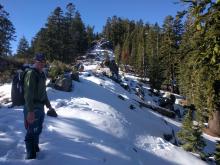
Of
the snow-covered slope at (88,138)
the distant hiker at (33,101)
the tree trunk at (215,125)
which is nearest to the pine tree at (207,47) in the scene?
the snow-covered slope at (88,138)

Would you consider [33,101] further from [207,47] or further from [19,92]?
[207,47]

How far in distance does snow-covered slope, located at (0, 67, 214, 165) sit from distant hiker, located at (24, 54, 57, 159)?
504 millimetres

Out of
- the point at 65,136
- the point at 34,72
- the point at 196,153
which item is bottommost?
the point at 196,153

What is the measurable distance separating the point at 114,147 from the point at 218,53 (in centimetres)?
467

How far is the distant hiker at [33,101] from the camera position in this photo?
23.7 feet

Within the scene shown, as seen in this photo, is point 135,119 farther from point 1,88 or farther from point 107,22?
point 107,22

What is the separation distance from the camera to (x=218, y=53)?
7070 millimetres

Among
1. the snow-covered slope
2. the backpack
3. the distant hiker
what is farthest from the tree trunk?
the backpack

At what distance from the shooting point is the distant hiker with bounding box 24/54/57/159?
23.7 feet

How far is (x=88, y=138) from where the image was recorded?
10.2 metres

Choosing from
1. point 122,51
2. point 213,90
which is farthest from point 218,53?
point 122,51

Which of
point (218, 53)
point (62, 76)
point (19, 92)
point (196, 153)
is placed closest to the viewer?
point (218, 53)

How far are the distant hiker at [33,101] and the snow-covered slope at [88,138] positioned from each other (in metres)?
0.50

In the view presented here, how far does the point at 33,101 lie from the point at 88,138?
334 centimetres
